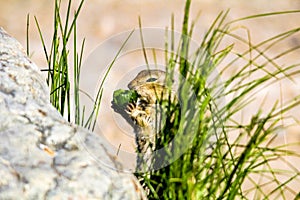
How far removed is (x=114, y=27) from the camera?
94.3 inches

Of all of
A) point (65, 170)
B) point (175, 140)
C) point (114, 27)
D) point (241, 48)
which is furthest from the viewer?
point (114, 27)

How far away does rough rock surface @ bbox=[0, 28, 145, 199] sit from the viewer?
83cm

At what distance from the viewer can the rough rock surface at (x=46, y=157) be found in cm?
→ 83

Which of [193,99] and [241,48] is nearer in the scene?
[193,99]

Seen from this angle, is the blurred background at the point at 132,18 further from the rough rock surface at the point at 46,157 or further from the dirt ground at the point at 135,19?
the rough rock surface at the point at 46,157

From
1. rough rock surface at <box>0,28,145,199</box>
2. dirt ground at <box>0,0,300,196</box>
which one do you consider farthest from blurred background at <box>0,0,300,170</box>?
rough rock surface at <box>0,28,145,199</box>

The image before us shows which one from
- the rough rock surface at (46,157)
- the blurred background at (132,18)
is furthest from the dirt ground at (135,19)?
the rough rock surface at (46,157)

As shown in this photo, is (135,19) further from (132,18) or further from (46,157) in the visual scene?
(46,157)

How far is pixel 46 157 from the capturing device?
86 cm

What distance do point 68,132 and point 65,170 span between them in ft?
0.24

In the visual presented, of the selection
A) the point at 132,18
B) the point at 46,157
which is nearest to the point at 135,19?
the point at 132,18

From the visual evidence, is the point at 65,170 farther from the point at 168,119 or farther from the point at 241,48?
the point at 241,48

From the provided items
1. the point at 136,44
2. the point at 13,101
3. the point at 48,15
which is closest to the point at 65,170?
the point at 13,101

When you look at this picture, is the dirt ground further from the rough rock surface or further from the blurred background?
the rough rock surface
